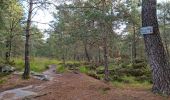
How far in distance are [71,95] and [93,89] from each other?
1.09 m

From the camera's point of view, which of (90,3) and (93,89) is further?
(90,3)

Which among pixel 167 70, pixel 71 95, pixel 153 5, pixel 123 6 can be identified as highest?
pixel 123 6

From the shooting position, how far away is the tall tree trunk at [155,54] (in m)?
9.45

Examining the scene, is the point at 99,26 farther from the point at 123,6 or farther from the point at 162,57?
the point at 162,57

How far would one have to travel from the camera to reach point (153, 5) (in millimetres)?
9633

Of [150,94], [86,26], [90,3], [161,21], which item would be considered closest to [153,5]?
[150,94]

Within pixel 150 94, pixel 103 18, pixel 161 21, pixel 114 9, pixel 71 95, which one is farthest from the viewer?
pixel 161 21

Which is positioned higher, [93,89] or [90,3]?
[90,3]

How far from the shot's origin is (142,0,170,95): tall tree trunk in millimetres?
9445

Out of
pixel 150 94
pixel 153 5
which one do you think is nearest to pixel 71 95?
pixel 150 94

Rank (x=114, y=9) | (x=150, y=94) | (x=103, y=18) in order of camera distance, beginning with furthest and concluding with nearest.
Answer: (x=114, y=9) < (x=103, y=18) < (x=150, y=94)

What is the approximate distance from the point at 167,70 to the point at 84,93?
3.15 metres

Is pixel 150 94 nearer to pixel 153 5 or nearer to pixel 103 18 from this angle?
pixel 153 5

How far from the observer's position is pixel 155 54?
9547 mm
